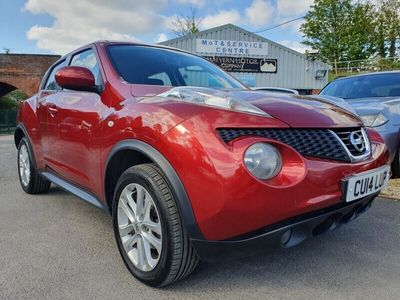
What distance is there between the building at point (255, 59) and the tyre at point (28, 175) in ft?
49.4

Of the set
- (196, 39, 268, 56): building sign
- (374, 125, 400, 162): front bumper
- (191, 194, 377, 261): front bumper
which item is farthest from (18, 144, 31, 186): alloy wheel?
(196, 39, 268, 56): building sign

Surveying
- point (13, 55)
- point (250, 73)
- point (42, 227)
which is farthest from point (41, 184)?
point (13, 55)

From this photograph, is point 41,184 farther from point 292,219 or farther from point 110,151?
point 292,219

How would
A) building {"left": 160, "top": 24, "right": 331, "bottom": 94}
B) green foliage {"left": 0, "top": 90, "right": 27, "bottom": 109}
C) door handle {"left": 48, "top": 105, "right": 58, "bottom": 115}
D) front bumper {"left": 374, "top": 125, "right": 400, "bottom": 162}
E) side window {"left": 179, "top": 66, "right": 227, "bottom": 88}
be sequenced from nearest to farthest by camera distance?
side window {"left": 179, "top": 66, "right": 227, "bottom": 88}
door handle {"left": 48, "top": 105, "right": 58, "bottom": 115}
front bumper {"left": 374, "top": 125, "right": 400, "bottom": 162}
building {"left": 160, "top": 24, "right": 331, "bottom": 94}
green foliage {"left": 0, "top": 90, "right": 27, "bottom": 109}

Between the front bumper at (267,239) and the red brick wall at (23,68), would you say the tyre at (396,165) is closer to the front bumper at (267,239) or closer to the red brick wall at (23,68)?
the front bumper at (267,239)

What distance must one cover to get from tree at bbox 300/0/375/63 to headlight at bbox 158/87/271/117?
142ft

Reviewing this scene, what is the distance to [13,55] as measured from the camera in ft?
75.8

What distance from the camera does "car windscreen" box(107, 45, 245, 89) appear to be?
3.01m

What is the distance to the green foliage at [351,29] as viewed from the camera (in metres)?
37.7

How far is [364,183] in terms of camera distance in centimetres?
233

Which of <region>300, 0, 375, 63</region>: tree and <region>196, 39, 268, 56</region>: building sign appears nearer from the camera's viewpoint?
<region>196, 39, 268, 56</region>: building sign

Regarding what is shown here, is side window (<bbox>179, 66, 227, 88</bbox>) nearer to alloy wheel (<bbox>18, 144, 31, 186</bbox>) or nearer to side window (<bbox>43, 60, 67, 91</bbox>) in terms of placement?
side window (<bbox>43, 60, 67, 91</bbox>)

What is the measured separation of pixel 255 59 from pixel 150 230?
19.9m

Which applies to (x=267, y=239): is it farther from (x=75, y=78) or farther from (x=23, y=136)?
(x=23, y=136)
